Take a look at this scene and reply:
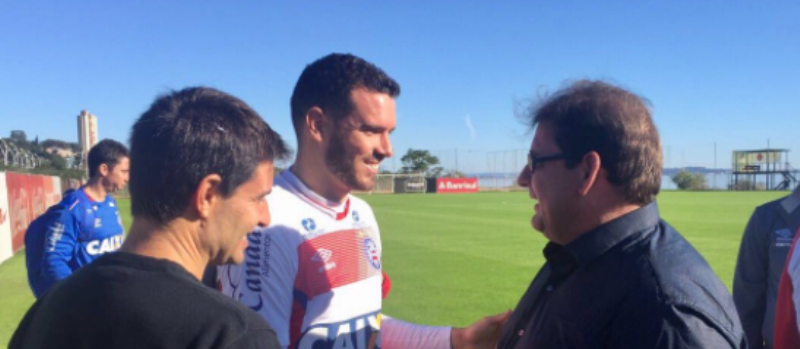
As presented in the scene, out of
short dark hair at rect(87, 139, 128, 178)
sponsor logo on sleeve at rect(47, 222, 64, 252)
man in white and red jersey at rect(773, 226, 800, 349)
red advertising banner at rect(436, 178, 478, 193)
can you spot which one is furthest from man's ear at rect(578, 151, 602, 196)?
red advertising banner at rect(436, 178, 478, 193)

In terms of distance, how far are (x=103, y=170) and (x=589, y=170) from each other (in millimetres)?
4534

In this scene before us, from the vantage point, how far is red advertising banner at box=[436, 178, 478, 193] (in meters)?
52.7

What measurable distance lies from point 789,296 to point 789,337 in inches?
6.1

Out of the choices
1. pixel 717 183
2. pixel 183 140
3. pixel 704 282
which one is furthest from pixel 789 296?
pixel 717 183

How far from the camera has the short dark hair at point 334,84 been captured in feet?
7.68

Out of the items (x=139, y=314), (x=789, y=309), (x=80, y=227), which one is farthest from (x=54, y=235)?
(x=789, y=309)

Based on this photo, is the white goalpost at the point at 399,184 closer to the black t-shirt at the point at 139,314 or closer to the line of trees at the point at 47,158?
the line of trees at the point at 47,158

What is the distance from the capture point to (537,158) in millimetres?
2062

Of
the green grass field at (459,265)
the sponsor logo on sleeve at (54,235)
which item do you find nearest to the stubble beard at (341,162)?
the sponsor logo on sleeve at (54,235)

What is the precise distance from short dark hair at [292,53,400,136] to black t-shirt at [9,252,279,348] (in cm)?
123

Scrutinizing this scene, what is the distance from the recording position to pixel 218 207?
1.52 m

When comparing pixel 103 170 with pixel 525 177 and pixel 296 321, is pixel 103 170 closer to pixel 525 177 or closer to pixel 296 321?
pixel 296 321

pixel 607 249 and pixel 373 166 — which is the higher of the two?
pixel 373 166

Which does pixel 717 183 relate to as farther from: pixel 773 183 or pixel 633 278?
pixel 633 278
